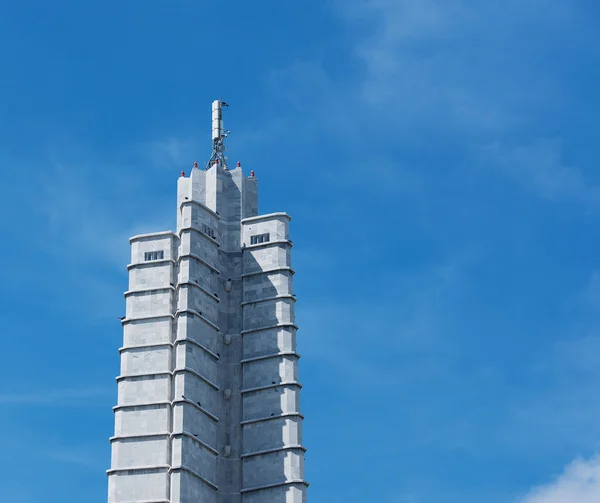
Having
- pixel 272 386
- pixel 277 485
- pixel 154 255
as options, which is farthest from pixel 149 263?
pixel 277 485

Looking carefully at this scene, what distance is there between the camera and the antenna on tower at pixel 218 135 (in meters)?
101

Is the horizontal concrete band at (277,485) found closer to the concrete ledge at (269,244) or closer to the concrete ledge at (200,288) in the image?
the concrete ledge at (200,288)

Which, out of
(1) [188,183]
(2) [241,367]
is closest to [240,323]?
(2) [241,367]

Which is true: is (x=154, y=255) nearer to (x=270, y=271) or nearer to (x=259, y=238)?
(x=259, y=238)

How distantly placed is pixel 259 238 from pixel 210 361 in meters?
8.44

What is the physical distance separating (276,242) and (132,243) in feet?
27.5

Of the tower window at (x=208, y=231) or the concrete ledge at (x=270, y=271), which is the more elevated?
the tower window at (x=208, y=231)

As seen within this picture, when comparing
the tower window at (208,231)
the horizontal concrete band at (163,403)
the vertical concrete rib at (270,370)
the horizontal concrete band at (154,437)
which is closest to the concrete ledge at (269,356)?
the vertical concrete rib at (270,370)

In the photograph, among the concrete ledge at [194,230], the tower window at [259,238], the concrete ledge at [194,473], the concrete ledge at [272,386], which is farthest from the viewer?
the tower window at [259,238]

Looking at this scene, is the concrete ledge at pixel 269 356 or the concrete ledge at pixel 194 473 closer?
the concrete ledge at pixel 194 473

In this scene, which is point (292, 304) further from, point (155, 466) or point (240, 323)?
point (155, 466)

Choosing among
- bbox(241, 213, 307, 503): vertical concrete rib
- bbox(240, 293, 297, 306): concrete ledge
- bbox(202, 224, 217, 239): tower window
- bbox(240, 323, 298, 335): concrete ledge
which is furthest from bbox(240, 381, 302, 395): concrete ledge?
bbox(202, 224, 217, 239): tower window

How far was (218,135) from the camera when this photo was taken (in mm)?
101250

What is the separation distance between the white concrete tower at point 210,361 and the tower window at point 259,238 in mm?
59
